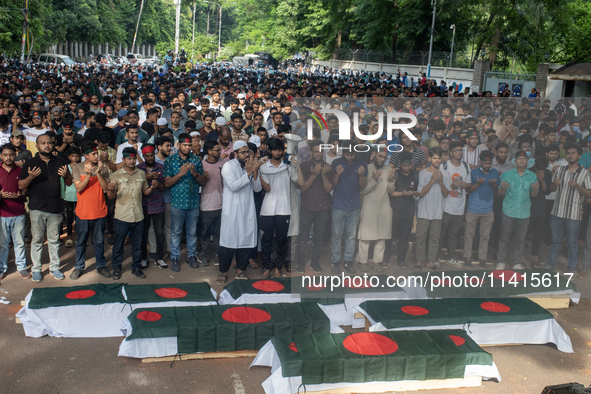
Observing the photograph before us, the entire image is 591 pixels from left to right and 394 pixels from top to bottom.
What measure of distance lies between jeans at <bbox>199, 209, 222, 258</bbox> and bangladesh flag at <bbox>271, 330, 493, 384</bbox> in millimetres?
2920

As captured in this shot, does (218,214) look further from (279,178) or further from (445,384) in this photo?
(445,384)

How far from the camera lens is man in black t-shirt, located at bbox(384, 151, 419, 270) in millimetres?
7520

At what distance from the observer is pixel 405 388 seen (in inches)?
194

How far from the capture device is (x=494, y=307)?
235 inches

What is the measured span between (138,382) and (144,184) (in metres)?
2.90

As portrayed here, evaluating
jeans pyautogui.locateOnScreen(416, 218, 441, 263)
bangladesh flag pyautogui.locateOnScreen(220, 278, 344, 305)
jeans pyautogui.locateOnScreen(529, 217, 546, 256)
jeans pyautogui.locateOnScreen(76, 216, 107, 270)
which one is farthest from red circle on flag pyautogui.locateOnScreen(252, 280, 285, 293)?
jeans pyautogui.locateOnScreen(529, 217, 546, 256)

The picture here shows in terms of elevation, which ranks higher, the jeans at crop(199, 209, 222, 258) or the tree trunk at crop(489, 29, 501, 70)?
the tree trunk at crop(489, 29, 501, 70)

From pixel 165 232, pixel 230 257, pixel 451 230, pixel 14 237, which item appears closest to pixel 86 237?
pixel 14 237

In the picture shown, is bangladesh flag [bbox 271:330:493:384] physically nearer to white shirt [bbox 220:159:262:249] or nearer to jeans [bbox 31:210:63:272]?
white shirt [bbox 220:159:262:249]

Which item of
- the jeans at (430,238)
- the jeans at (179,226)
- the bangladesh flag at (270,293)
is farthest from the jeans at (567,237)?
the jeans at (179,226)

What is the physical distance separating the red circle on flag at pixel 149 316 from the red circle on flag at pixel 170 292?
0.51 m

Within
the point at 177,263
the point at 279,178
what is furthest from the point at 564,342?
the point at 177,263

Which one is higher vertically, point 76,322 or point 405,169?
point 405,169

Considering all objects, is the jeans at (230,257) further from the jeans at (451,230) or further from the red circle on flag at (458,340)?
the red circle on flag at (458,340)
